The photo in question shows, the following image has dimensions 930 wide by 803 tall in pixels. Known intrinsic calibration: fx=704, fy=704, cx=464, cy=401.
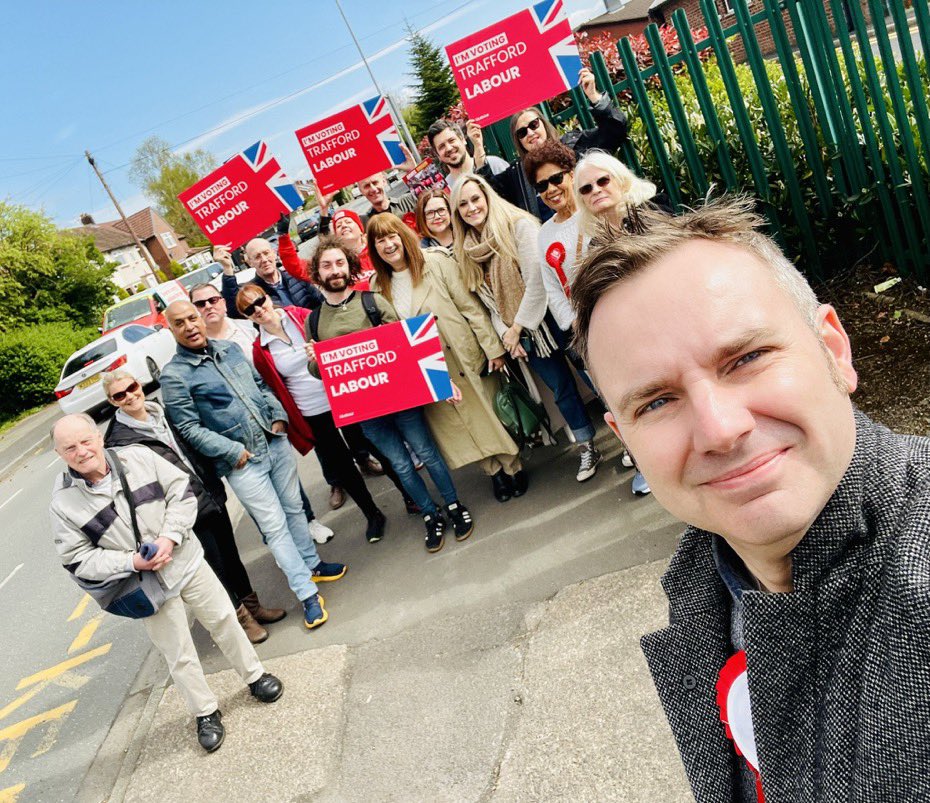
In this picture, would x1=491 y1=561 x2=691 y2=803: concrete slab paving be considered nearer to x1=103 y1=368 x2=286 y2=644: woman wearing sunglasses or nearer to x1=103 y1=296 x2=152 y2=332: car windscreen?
x1=103 y1=368 x2=286 y2=644: woman wearing sunglasses

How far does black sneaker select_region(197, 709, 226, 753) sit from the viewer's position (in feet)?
12.6

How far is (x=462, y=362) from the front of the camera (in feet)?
16.0

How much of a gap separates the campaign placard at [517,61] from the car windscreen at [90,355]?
12448 millimetres

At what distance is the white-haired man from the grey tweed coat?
3.42m

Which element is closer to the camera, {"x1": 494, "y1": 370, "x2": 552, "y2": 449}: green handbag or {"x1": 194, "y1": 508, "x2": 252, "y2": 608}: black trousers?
{"x1": 194, "y1": 508, "x2": 252, "y2": 608}: black trousers

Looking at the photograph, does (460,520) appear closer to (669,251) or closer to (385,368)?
(385,368)

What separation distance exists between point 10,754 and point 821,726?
5537mm

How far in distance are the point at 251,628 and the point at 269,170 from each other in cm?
399

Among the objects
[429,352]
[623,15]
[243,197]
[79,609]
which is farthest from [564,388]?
[623,15]

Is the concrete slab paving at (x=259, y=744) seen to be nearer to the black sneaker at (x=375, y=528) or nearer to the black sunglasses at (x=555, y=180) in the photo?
the black sneaker at (x=375, y=528)

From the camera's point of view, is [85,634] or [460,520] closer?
[460,520]

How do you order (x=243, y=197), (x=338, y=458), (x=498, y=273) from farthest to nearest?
(x=243, y=197)
(x=338, y=458)
(x=498, y=273)

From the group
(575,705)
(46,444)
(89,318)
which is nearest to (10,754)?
(575,705)

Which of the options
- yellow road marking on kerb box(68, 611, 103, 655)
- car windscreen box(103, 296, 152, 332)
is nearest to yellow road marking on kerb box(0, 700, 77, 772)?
yellow road marking on kerb box(68, 611, 103, 655)
